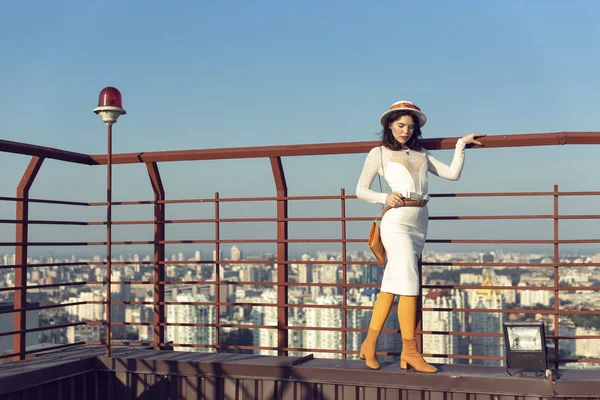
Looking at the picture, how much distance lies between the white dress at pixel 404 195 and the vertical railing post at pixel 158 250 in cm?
173

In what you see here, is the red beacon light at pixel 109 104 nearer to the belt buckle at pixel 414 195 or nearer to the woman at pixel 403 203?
the woman at pixel 403 203

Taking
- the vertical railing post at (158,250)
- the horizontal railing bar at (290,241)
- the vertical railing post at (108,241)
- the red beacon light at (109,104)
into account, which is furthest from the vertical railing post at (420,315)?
the red beacon light at (109,104)

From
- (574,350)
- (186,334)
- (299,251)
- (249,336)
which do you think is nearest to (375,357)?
(299,251)

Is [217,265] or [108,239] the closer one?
[108,239]

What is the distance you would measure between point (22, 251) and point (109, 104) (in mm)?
1215

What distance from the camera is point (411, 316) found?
4203 mm

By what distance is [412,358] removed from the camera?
13.9 ft

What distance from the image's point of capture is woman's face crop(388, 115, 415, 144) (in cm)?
428

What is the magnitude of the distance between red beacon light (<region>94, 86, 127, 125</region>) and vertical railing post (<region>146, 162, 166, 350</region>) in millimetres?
532

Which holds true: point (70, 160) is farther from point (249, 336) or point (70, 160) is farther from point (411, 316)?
point (249, 336)

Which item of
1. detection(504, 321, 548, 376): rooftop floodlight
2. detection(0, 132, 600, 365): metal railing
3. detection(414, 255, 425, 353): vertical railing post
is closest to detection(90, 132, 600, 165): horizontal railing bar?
detection(0, 132, 600, 365): metal railing

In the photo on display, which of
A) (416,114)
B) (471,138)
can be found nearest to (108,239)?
(416,114)

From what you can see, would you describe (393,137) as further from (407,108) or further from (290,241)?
(290,241)

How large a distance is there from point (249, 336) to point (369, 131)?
157 ft
